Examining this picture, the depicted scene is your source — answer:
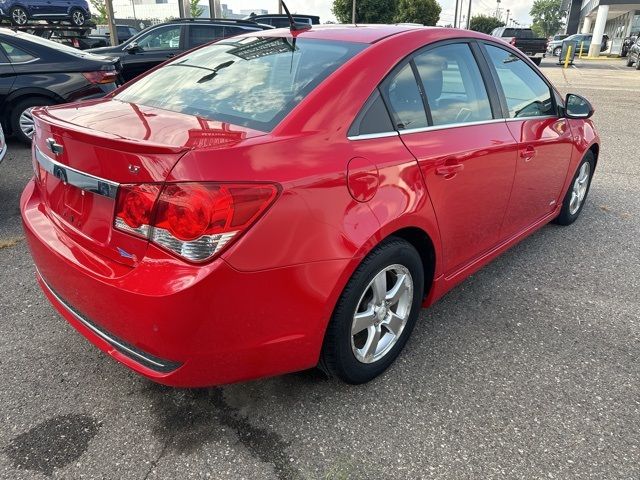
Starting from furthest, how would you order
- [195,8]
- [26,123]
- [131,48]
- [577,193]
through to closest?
[195,8] → [131,48] → [26,123] → [577,193]

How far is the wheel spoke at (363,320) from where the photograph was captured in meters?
2.25

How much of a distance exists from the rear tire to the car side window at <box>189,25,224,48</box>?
13.1ft

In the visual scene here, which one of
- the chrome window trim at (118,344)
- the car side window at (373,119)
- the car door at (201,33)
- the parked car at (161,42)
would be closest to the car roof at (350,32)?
the car side window at (373,119)

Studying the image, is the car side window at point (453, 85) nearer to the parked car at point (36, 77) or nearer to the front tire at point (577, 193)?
the front tire at point (577, 193)

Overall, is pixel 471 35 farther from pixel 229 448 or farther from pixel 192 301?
pixel 229 448

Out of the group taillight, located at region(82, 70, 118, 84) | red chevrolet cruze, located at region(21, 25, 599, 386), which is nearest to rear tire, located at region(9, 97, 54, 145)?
taillight, located at region(82, 70, 118, 84)

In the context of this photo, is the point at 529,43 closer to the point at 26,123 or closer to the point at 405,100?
the point at 26,123

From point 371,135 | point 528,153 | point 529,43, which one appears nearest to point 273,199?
point 371,135

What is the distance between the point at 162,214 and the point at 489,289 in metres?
2.43

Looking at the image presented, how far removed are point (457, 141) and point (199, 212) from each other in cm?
150

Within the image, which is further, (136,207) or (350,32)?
(350,32)

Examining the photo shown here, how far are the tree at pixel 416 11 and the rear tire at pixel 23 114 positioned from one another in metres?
41.6

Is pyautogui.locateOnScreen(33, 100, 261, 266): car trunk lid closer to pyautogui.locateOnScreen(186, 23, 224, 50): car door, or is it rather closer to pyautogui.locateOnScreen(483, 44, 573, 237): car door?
pyautogui.locateOnScreen(483, 44, 573, 237): car door

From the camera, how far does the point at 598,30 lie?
3825cm
